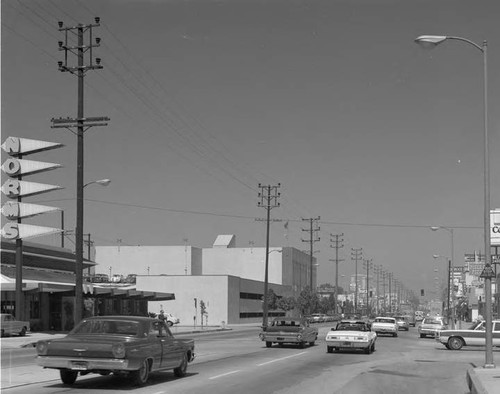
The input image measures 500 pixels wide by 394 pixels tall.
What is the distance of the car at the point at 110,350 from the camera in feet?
47.6

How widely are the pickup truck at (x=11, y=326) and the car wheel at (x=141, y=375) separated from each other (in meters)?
31.3

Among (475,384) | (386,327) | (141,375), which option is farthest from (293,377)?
(386,327)

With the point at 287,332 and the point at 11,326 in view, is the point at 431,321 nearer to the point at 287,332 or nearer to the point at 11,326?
the point at 287,332

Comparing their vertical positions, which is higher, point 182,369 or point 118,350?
point 118,350

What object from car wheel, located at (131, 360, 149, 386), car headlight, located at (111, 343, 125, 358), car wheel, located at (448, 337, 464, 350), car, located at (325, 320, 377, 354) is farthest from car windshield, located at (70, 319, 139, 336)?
car wheel, located at (448, 337, 464, 350)

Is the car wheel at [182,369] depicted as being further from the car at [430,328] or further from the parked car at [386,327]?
the car at [430,328]

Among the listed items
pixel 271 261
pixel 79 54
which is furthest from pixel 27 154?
pixel 271 261

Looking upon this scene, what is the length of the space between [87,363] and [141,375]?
4.22 feet

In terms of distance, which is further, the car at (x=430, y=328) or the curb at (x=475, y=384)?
the car at (x=430, y=328)

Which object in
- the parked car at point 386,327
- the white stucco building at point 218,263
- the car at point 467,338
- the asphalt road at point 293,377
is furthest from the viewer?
the white stucco building at point 218,263

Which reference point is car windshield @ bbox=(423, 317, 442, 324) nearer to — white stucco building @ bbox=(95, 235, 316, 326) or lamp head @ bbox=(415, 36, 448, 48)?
lamp head @ bbox=(415, 36, 448, 48)

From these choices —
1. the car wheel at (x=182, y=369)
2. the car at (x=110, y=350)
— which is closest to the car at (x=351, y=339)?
the car wheel at (x=182, y=369)

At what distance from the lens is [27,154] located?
5031 cm

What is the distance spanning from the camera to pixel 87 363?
1458 centimetres
